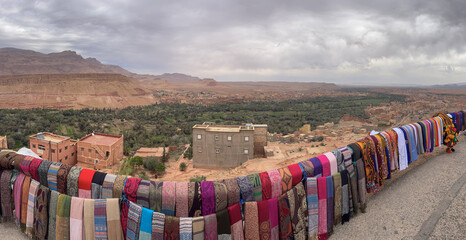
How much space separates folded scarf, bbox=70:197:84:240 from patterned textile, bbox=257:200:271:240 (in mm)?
2592

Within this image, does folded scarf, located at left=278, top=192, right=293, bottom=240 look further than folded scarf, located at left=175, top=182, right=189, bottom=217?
Yes

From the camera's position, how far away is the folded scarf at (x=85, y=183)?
3920 millimetres

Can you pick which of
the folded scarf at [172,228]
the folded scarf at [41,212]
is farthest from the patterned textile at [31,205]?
the folded scarf at [172,228]

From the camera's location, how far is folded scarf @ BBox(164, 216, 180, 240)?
3.46m

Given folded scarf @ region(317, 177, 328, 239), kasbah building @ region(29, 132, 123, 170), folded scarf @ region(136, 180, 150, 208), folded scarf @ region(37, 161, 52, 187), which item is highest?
folded scarf @ region(37, 161, 52, 187)

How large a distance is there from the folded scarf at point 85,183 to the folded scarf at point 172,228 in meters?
1.39

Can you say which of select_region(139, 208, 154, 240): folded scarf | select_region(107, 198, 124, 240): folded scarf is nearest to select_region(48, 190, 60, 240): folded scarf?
select_region(107, 198, 124, 240): folded scarf

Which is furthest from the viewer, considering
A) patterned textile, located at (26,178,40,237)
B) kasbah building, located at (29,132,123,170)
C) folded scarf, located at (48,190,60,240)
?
kasbah building, located at (29,132,123,170)

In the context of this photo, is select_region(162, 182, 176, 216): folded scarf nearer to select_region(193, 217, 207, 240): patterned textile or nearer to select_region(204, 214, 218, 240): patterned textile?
select_region(193, 217, 207, 240): patterned textile

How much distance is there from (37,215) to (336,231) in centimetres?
498

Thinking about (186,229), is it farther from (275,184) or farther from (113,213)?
(275,184)

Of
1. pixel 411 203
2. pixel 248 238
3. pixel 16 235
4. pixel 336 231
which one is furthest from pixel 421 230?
pixel 16 235

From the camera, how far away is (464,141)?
8586 millimetres

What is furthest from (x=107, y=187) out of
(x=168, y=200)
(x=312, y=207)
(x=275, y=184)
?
(x=312, y=207)
